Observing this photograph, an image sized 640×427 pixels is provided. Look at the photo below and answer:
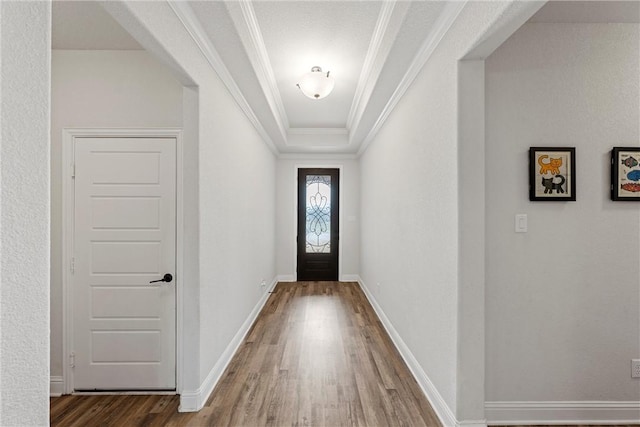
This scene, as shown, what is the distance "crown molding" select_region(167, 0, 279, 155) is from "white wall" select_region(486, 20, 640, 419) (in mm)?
1872

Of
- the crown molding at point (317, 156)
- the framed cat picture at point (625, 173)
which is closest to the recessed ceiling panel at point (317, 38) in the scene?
the framed cat picture at point (625, 173)

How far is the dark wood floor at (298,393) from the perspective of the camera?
217cm

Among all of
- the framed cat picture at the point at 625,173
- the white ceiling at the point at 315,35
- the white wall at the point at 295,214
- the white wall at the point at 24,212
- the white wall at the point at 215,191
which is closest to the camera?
the white wall at the point at 24,212

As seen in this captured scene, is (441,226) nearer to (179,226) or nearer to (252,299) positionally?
(179,226)

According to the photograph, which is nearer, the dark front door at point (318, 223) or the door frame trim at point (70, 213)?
the door frame trim at point (70, 213)

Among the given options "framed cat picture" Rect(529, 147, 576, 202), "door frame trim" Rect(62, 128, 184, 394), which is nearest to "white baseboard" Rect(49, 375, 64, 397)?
"door frame trim" Rect(62, 128, 184, 394)

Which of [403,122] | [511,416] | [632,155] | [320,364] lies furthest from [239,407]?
[632,155]

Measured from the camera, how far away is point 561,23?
210 centimetres

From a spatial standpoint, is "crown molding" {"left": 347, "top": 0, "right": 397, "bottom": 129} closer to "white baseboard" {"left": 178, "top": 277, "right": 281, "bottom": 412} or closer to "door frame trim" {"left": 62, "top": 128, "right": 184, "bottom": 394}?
"door frame trim" {"left": 62, "top": 128, "right": 184, "bottom": 394}

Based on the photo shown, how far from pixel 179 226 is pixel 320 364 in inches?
67.6

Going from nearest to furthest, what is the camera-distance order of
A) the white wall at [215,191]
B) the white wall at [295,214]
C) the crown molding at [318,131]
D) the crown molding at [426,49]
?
the white wall at [215,191], the crown molding at [426,49], the crown molding at [318,131], the white wall at [295,214]

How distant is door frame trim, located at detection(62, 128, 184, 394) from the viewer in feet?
8.15

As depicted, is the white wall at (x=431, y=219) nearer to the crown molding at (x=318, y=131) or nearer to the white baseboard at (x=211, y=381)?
the white baseboard at (x=211, y=381)

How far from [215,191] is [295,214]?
152 inches
